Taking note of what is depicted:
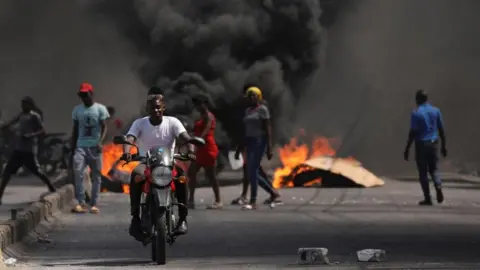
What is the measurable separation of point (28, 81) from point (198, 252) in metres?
32.7

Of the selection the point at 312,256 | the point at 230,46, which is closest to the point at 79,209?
the point at 312,256

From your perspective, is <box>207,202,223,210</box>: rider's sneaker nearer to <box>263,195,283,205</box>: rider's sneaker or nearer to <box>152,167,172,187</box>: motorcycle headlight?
<box>263,195,283,205</box>: rider's sneaker

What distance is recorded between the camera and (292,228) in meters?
13.6

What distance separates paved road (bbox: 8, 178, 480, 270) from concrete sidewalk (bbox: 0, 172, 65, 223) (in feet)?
3.05

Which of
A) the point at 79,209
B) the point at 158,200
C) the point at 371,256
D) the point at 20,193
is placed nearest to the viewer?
the point at 371,256

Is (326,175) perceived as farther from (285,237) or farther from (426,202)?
(285,237)

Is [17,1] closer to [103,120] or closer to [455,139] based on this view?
[455,139]

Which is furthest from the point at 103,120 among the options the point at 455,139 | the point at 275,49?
the point at 455,139

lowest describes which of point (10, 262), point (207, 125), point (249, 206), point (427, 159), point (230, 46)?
point (10, 262)

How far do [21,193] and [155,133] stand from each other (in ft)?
33.2

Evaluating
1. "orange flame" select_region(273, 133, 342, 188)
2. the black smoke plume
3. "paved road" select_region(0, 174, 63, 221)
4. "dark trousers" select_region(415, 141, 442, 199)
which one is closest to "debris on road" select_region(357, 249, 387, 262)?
"paved road" select_region(0, 174, 63, 221)

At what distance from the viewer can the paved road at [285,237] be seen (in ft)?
33.2

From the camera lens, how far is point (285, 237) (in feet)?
41.0

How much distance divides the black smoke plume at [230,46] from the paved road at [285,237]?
1420 cm
